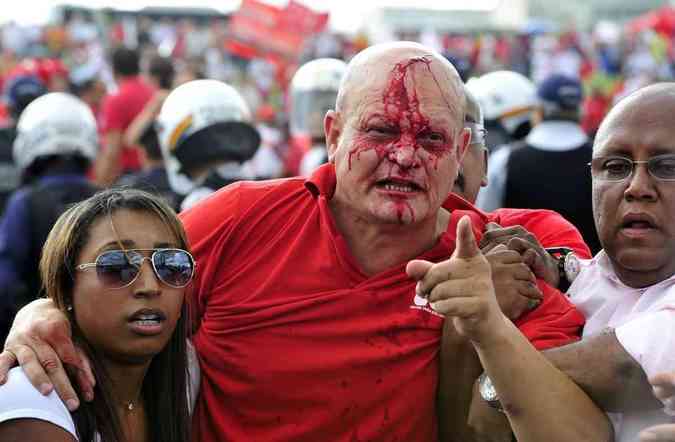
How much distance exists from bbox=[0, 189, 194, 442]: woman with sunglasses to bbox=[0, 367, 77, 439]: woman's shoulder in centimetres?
11

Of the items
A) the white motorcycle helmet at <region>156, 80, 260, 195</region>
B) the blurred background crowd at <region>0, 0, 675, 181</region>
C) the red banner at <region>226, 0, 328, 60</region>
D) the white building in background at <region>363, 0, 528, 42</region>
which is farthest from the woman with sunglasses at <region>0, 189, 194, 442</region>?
the white building in background at <region>363, 0, 528, 42</region>

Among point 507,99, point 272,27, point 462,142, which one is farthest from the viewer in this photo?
point 272,27

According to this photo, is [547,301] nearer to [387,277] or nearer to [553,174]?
[387,277]

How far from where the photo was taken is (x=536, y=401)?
8.98 feet

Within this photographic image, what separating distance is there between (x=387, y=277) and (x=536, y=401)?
2.42 ft

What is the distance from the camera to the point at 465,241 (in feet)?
8.85

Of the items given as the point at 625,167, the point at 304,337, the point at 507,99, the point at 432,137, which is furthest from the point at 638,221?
the point at 507,99

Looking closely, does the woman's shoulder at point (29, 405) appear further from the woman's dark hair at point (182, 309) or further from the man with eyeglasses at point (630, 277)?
the man with eyeglasses at point (630, 277)

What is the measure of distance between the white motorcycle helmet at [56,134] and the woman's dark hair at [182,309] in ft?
10.9

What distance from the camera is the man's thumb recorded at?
2.66 meters

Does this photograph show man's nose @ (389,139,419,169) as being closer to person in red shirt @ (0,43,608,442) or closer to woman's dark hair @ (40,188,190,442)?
person in red shirt @ (0,43,608,442)

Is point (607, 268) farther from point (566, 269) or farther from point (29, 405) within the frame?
point (29, 405)

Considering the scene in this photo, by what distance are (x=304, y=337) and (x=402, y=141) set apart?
64cm

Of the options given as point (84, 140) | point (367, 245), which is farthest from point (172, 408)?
point (84, 140)
